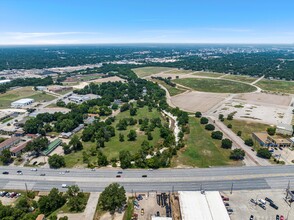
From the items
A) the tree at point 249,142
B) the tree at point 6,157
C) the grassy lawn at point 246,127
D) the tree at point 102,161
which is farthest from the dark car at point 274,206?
the tree at point 6,157

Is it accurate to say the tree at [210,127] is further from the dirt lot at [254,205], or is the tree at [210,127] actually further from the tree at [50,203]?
the tree at [50,203]

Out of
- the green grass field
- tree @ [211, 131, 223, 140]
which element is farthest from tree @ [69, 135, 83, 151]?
tree @ [211, 131, 223, 140]

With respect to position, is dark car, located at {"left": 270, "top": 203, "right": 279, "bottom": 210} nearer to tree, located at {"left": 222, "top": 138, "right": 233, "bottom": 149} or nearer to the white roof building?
the white roof building

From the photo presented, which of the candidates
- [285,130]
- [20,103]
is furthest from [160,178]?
[20,103]

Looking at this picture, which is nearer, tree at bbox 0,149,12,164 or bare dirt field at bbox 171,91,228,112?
tree at bbox 0,149,12,164

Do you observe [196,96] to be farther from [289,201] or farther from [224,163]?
[289,201]

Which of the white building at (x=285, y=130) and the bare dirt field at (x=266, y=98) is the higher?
the white building at (x=285, y=130)
